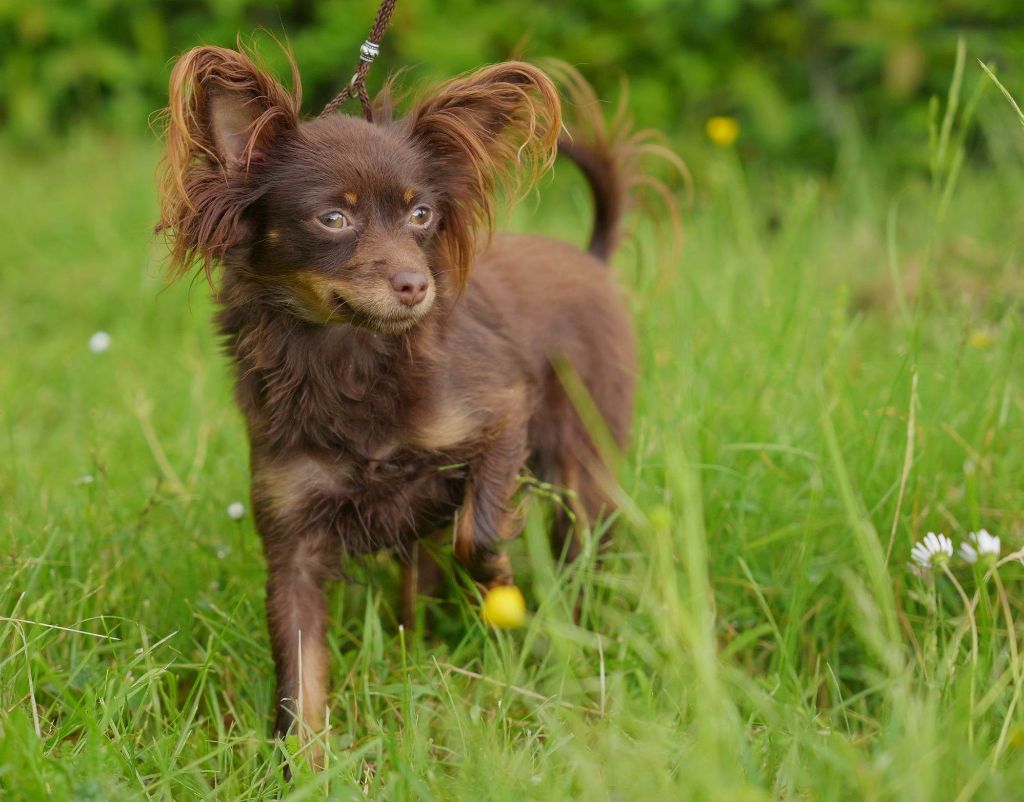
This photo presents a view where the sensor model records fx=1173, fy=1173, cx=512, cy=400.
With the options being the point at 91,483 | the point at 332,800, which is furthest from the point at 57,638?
the point at 332,800

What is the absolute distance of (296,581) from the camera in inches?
102

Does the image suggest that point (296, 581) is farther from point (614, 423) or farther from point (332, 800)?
point (614, 423)

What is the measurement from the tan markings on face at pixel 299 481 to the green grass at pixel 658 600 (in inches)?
11.0

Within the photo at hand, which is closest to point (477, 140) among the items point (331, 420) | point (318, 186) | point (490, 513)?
point (318, 186)

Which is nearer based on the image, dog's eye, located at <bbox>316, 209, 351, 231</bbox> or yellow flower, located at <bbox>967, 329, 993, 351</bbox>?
dog's eye, located at <bbox>316, 209, 351, 231</bbox>

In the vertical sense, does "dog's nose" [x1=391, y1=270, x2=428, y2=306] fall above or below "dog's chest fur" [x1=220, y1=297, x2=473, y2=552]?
above

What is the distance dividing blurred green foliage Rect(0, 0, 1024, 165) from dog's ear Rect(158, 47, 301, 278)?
11.5 feet

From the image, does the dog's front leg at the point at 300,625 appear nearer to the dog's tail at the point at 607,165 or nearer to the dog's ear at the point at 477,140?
the dog's ear at the point at 477,140

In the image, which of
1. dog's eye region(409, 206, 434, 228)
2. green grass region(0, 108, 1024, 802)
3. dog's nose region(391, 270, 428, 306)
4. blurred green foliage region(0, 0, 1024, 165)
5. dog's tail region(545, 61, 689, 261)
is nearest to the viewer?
green grass region(0, 108, 1024, 802)

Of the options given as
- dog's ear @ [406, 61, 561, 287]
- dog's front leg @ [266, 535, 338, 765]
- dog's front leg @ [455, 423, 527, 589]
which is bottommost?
dog's front leg @ [266, 535, 338, 765]

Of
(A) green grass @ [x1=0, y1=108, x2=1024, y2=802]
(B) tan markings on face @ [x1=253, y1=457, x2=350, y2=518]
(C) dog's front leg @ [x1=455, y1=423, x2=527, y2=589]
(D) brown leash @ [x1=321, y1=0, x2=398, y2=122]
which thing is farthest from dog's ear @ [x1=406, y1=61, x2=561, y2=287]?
(A) green grass @ [x1=0, y1=108, x2=1024, y2=802]

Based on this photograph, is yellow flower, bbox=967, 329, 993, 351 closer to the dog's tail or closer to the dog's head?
the dog's tail

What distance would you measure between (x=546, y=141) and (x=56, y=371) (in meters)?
2.78

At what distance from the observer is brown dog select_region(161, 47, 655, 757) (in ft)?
7.98
